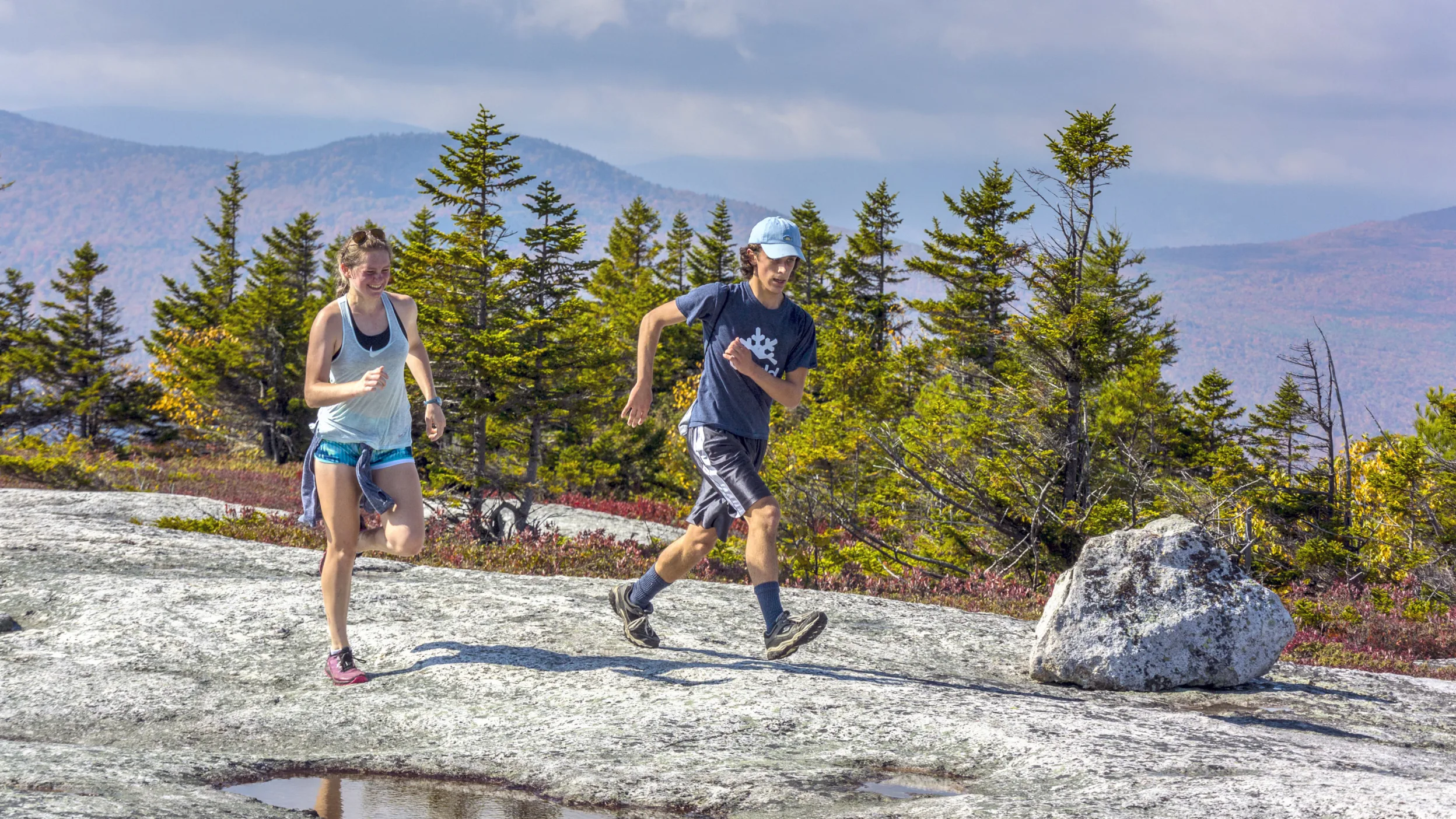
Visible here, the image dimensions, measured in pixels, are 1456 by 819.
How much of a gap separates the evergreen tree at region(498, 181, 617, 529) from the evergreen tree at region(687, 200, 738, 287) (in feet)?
130

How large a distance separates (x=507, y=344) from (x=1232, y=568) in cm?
1226

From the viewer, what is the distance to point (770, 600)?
6098mm

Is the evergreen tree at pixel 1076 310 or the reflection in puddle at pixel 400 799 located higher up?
the evergreen tree at pixel 1076 310

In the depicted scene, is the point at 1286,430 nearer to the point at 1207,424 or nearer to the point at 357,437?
the point at 1207,424

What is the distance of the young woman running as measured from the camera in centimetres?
555

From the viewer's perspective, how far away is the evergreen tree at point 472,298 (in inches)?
659

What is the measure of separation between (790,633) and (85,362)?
51051 mm

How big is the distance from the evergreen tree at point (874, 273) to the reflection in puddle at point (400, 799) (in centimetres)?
4651

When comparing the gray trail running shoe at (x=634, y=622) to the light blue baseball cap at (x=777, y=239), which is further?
the gray trail running shoe at (x=634, y=622)

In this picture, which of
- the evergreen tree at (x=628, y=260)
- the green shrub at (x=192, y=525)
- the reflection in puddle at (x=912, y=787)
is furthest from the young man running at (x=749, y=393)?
the evergreen tree at (x=628, y=260)

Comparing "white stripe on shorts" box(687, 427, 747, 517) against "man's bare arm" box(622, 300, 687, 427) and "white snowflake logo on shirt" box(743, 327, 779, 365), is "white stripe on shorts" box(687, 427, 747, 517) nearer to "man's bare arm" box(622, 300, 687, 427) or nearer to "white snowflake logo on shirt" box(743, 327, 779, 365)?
"man's bare arm" box(622, 300, 687, 427)

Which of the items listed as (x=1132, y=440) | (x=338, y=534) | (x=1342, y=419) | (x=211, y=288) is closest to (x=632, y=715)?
(x=338, y=534)

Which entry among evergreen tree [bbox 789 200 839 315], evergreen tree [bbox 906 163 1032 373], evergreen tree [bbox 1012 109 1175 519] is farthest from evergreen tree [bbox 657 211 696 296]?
evergreen tree [bbox 1012 109 1175 519]

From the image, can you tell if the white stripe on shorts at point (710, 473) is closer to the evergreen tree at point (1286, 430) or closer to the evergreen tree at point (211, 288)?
the evergreen tree at point (1286, 430)
